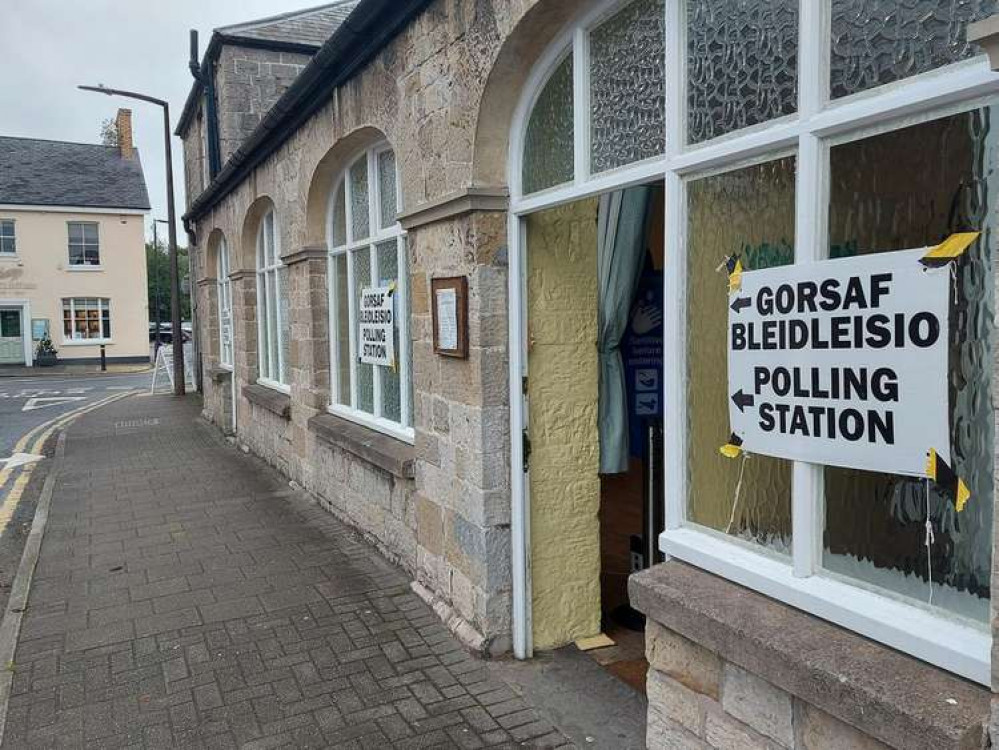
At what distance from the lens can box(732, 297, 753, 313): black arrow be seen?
8.59 feet

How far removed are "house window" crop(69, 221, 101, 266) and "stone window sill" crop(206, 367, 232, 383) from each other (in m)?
20.8

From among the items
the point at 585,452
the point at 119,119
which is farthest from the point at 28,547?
the point at 119,119

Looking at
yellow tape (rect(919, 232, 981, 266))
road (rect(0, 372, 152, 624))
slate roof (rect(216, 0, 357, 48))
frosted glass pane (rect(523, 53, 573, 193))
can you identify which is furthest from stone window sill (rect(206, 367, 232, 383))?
yellow tape (rect(919, 232, 981, 266))

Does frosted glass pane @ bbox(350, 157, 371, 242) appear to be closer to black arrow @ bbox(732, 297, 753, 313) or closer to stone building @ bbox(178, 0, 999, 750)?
stone building @ bbox(178, 0, 999, 750)

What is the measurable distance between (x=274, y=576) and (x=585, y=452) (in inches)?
105

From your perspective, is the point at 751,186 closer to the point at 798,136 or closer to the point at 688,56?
the point at 798,136

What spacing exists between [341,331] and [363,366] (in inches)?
Result: 27.4

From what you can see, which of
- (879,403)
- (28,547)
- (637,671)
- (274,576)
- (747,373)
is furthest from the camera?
(28,547)

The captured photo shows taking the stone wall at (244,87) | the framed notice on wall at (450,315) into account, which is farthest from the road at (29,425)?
the stone wall at (244,87)

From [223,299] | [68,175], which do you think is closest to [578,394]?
[223,299]

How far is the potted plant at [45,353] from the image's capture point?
29812 mm

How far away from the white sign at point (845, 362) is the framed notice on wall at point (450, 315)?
6.10ft

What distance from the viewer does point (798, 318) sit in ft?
7.96

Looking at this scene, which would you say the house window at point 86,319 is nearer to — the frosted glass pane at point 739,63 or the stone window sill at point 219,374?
the stone window sill at point 219,374
